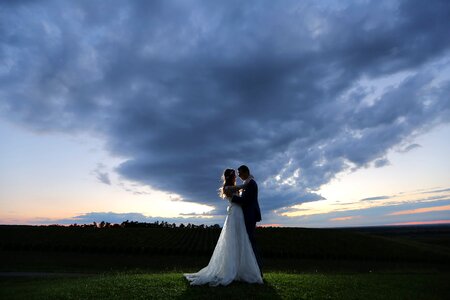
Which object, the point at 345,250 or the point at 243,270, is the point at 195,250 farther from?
the point at 243,270

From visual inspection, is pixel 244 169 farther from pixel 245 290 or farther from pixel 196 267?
pixel 196 267

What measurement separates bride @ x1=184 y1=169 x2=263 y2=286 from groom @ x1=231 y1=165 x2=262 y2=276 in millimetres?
146

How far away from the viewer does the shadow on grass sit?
1012cm

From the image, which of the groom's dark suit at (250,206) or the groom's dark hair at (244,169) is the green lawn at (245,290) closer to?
the groom's dark suit at (250,206)

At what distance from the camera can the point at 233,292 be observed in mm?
10531

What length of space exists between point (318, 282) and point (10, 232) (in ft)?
215

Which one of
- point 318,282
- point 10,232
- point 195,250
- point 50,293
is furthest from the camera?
point 10,232

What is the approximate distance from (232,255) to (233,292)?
5.78 ft

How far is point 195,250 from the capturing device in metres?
50.5

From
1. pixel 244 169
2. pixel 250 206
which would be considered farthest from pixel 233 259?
pixel 244 169

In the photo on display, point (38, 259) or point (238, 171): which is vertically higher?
point (238, 171)

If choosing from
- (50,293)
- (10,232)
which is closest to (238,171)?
(50,293)

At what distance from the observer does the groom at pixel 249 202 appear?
1230 cm

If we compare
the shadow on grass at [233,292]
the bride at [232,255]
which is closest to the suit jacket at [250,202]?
the bride at [232,255]
